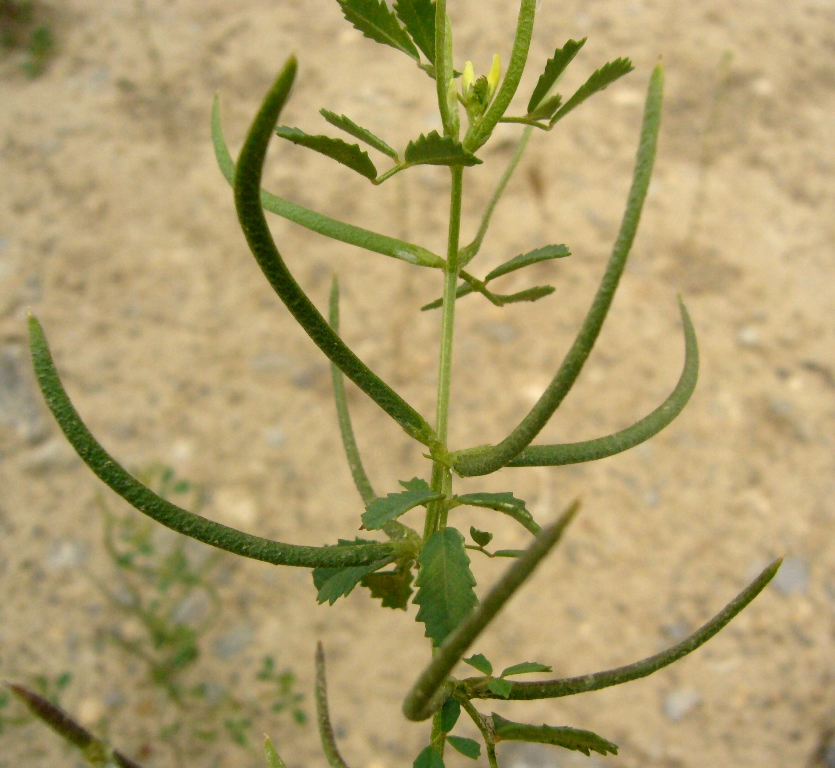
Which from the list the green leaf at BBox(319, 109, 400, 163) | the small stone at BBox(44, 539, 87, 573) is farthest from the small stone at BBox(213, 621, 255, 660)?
the green leaf at BBox(319, 109, 400, 163)

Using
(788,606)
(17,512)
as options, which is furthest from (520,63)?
(17,512)

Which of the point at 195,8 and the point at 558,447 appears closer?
the point at 558,447

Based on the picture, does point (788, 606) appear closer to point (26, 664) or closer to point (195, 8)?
point (26, 664)

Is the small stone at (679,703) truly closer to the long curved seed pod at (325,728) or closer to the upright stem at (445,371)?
the long curved seed pod at (325,728)

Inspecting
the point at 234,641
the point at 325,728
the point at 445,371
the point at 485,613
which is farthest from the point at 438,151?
the point at 234,641

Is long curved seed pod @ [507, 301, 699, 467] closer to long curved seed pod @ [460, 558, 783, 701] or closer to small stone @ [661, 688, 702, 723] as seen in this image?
long curved seed pod @ [460, 558, 783, 701]

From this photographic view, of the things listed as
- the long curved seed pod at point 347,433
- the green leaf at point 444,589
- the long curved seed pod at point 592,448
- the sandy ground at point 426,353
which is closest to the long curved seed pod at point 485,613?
the green leaf at point 444,589
